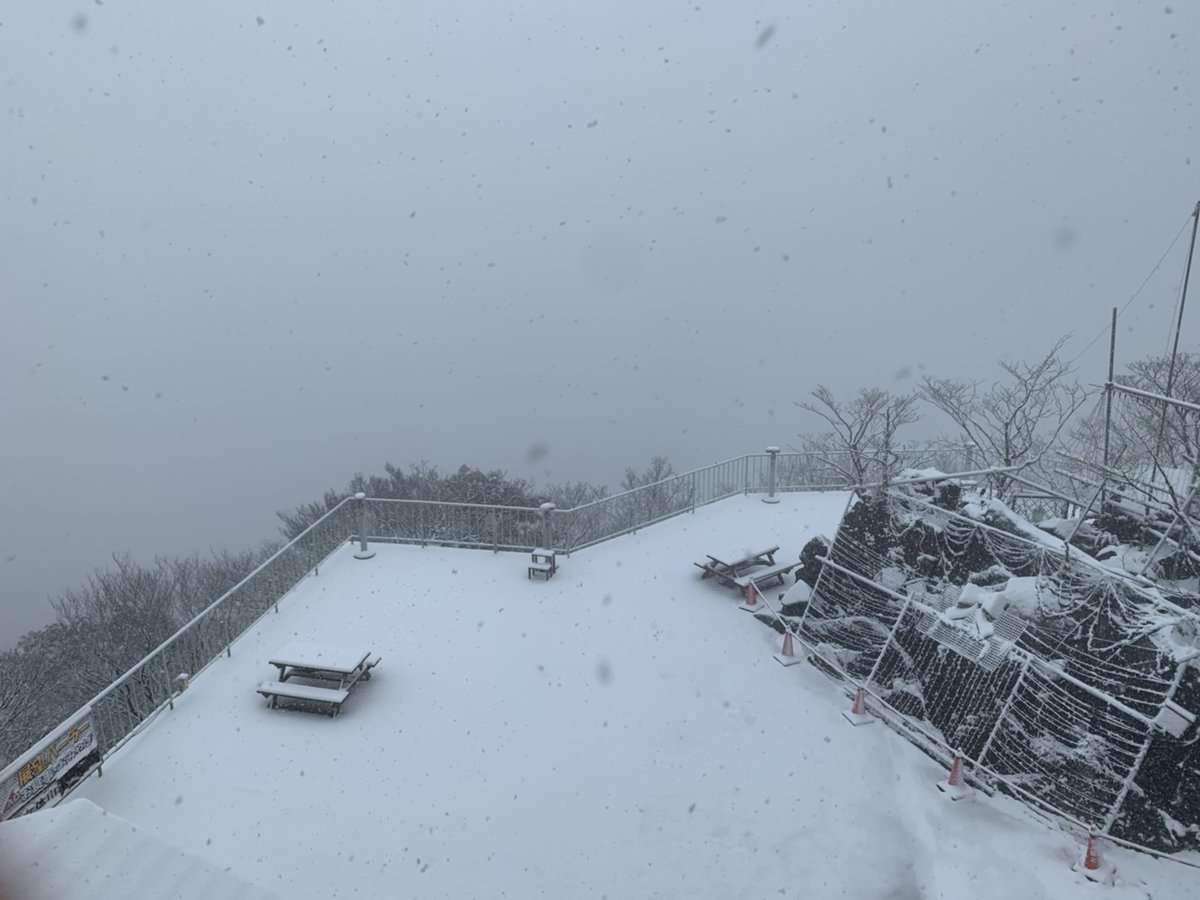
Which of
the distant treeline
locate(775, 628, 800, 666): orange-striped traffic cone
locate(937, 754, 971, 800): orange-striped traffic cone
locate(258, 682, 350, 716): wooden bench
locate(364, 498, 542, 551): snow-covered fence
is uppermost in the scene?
locate(364, 498, 542, 551): snow-covered fence

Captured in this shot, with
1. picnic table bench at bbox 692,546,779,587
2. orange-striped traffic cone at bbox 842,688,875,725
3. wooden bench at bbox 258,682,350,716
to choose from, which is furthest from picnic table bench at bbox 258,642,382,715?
orange-striped traffic cone at bbox 842,688,875,725

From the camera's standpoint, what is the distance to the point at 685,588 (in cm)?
1301

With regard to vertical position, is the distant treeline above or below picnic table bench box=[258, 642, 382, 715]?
below

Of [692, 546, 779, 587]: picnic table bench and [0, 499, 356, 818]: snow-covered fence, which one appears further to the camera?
[692, 546, 779, 587]: picnic table bench

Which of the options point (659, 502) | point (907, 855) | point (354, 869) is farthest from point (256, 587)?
point (907, 855)

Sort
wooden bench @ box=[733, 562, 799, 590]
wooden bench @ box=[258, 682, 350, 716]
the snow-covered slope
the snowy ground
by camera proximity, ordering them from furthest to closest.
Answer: wooden bench @ box=[733, 562, 799, 590], wooden bench @ box=[258, 682, 350, 716], the snowy ground, the snow-covered slope

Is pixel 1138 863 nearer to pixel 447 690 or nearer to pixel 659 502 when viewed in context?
pixel 447 690

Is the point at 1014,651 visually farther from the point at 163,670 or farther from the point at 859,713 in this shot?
the point at 163,670

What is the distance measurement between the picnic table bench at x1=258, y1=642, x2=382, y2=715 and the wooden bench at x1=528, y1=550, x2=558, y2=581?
3657mm

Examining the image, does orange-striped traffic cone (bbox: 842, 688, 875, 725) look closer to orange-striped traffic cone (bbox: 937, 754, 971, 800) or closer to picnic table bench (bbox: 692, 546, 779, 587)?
orange-striped traffic cone (bbox: 937, 754, 971, 800)

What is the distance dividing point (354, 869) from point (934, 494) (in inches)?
388

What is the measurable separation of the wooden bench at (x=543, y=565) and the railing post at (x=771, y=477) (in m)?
5.98

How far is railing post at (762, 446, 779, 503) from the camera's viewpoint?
17.0 metres

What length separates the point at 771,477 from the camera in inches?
675
